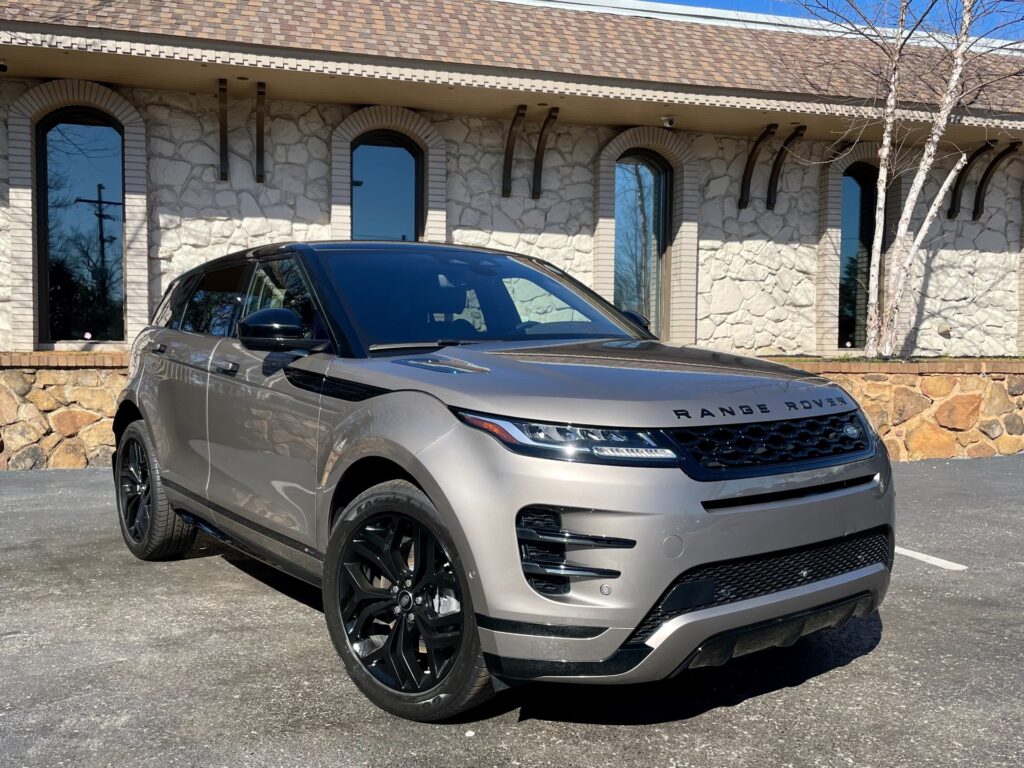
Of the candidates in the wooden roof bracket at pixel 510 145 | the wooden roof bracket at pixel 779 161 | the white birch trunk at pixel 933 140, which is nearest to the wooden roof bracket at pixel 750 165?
the wooden roof bracket at pixel 779 161

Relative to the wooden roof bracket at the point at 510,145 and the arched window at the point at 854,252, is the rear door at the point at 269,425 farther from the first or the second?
the arched window at the point at 854,252

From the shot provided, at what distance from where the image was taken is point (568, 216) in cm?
1365

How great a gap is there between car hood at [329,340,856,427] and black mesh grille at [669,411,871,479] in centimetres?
4

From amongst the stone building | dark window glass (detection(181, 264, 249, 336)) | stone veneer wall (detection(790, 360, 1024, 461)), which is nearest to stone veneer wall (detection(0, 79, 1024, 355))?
the stone building

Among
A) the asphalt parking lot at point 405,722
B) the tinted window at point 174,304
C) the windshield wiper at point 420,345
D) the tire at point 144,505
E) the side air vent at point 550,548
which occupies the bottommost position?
the asphalt parking lot at point 405,722

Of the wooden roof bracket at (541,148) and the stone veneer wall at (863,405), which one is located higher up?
the wooden roof bracket at (541,148)

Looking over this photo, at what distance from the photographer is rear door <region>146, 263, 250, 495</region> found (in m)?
4.47

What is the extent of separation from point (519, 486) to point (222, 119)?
10.6m

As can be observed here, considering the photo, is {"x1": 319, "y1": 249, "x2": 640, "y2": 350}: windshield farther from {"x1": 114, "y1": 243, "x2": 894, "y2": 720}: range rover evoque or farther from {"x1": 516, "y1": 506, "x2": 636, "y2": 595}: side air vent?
{"x1": 516, "y1": 506, "x2": 636, "y2": 595}: side air vent

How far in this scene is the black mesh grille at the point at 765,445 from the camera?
275 centimetres

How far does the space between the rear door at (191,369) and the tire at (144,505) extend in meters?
0.18

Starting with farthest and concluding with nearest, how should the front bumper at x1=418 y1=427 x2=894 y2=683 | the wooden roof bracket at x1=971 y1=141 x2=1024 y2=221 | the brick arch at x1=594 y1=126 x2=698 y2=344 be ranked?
1. the wooden roof bracket at x1=971 y1=141 x2=1024 y2=221
2. the brick arch at x1=594 y1=126 x2=698 y2=344
3. the front bumper at x1=418 y1=427 x2=894 y2=683

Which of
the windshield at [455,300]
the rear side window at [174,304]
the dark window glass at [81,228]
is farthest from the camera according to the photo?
the dark window glass at [81,228]

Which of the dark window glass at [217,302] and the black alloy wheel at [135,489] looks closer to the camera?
the dark window glass at [217,302]
